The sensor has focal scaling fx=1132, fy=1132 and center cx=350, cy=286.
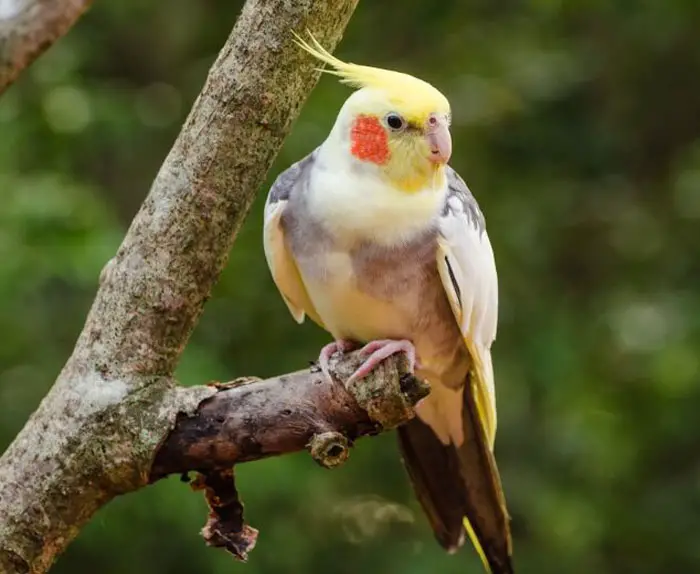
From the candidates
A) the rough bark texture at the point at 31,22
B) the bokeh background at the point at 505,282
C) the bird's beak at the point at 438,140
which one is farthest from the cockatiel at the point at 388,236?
the bokeh background at the point at 505,282

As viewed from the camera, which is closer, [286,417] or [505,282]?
[286,417]

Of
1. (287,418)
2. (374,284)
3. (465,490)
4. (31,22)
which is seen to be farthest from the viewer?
(465,490)

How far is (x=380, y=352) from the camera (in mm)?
1557

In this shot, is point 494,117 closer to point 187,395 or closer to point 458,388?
point 458,388

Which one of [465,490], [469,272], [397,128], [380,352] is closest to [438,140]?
[397,128]

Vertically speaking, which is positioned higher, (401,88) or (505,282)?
(401,88)

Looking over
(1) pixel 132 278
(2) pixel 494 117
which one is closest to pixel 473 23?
(2) pixel 494 117

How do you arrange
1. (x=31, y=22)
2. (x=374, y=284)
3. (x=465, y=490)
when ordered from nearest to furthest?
(x=31, y=22) → (x=374, y=284) → (x=465, y=490)

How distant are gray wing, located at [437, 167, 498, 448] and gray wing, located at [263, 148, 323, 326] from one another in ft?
0.75

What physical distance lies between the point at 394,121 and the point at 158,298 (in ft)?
1.34

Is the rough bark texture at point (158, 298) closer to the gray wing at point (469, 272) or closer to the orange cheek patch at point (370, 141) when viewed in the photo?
the orange cheek patch at point (370, 141)

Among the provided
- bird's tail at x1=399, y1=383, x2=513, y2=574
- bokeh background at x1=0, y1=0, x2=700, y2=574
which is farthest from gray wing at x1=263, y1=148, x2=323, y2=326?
bokeh background at x1=0, y1=0, x2=700, y2=574

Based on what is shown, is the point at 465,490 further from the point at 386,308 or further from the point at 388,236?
the point at 388,236

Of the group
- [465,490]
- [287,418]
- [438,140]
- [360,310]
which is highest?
[438,140]
